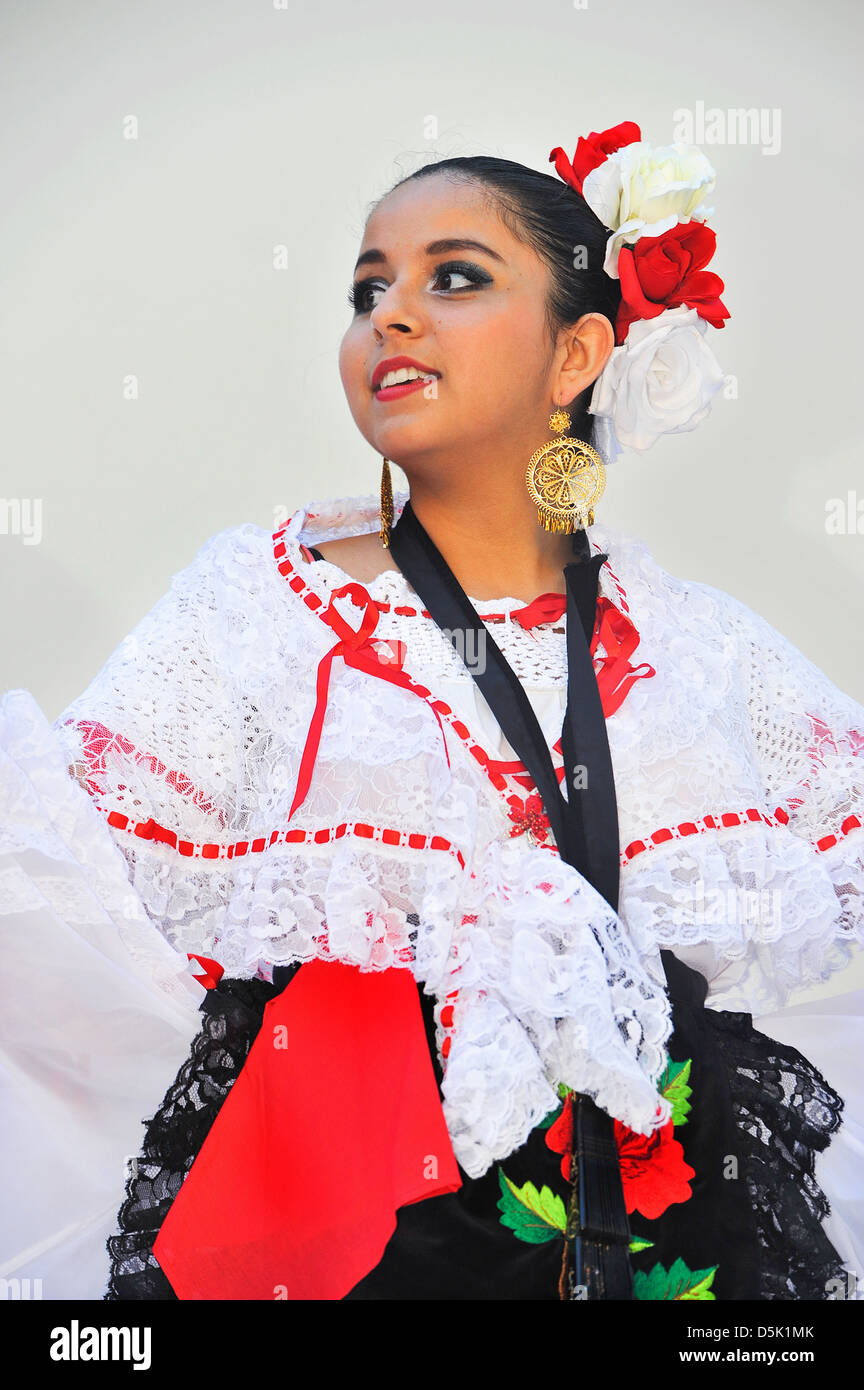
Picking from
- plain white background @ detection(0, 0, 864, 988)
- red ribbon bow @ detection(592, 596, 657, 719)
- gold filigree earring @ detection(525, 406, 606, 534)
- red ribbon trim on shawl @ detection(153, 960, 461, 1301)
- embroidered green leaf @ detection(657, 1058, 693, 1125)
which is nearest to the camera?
red ribbon trim on shawl @ detection(153, 960, 461, 1301)

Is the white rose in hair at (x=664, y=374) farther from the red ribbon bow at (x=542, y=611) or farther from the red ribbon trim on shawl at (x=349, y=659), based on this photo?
the red ribbon trim on shawl at (x=349, y=659)

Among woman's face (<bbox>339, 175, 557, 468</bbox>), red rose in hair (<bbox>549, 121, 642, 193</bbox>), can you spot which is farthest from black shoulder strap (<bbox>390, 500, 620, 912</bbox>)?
red rose in hair (<bbox>549, 121, 642, 193</bbox>)

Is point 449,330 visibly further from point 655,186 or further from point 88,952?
point 88,952

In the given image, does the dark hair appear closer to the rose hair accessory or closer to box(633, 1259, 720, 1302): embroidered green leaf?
the rose hair accessory

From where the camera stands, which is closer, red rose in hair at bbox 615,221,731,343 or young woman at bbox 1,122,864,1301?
young woman at bbox 1,122,864,1301

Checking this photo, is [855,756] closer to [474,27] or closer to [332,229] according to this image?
[332,229]

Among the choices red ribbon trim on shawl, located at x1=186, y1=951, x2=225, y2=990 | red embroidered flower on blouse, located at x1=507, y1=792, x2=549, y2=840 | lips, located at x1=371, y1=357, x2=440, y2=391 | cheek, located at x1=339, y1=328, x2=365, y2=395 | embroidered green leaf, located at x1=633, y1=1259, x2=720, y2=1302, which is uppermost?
cheek, located at x1=339, y1=328, x2=365, y2=395


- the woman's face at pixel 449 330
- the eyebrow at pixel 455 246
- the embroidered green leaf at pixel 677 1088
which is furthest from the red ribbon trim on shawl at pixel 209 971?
the eyebrow at pixel 455 246

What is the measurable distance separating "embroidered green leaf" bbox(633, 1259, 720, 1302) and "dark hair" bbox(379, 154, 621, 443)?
0.98 meters

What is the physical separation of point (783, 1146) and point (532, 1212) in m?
0.31

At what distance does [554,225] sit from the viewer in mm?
1675

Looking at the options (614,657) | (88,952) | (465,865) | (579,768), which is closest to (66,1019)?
(88,952)

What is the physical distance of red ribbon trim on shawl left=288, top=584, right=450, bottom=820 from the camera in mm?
1395

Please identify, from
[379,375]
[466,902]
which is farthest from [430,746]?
[379,375]
